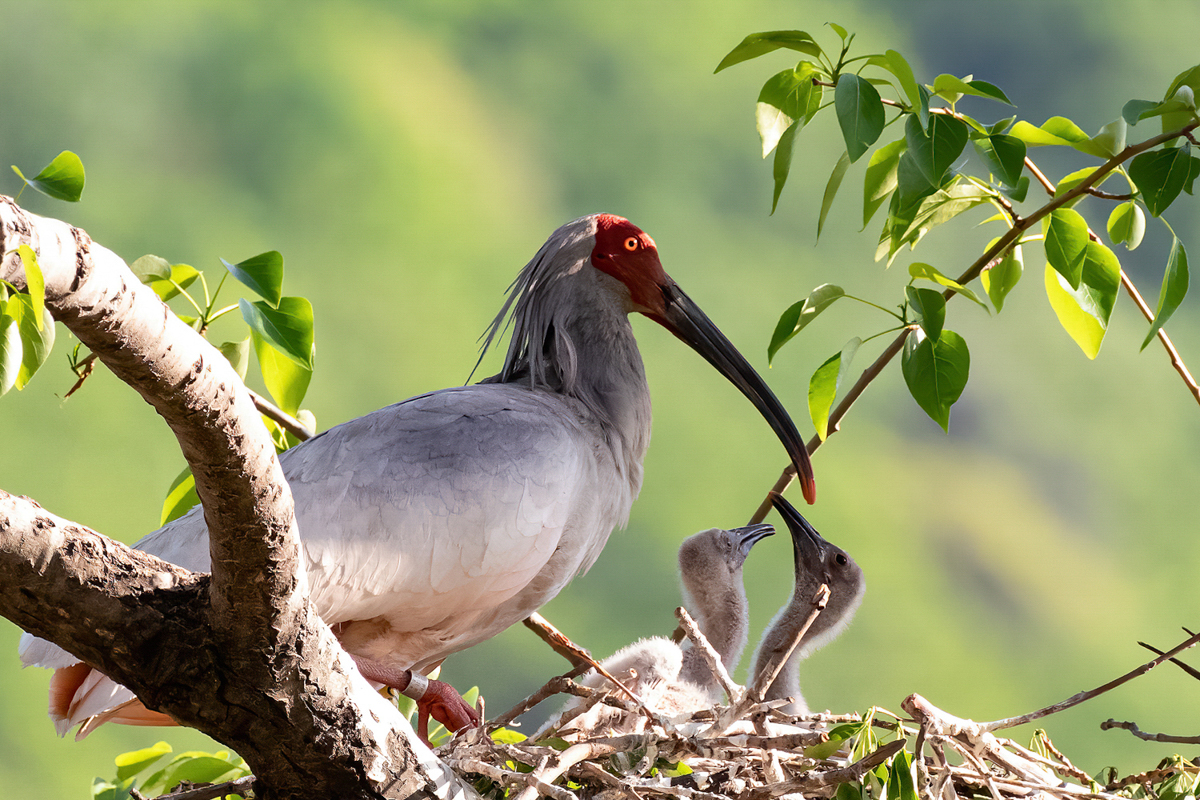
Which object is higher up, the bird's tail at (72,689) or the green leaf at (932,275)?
the green leaf at (932,275)

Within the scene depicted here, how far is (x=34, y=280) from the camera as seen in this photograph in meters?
0.68

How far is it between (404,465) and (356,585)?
0.21 meters

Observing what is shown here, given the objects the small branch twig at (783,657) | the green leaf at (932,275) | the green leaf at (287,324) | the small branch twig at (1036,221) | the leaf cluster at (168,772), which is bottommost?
the leaf cluster at (168,772)

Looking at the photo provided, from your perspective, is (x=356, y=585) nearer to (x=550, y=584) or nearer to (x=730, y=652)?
(x=550, y=584)

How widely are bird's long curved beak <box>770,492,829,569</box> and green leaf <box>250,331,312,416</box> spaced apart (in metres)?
0.97

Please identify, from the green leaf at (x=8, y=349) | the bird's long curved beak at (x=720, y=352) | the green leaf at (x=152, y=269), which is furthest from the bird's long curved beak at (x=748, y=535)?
the green leaf at (x=8, y=349)

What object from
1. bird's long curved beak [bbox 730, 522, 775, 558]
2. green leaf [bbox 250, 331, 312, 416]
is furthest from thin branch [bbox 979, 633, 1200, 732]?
green leaf [bbox 250, 331, 312, 416]

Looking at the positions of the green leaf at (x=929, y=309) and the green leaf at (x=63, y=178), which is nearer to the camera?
the green leaf at (x=63, y=178)

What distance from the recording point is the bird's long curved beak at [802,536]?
2.23 m

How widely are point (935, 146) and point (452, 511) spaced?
33.9 inches

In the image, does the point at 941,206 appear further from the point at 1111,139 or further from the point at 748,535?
the point at 748,535

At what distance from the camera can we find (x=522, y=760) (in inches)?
52.1

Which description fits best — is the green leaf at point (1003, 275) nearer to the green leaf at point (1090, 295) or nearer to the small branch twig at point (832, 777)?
the green leaf at point (1090, 295)

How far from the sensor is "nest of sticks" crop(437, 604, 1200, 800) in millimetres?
1232
